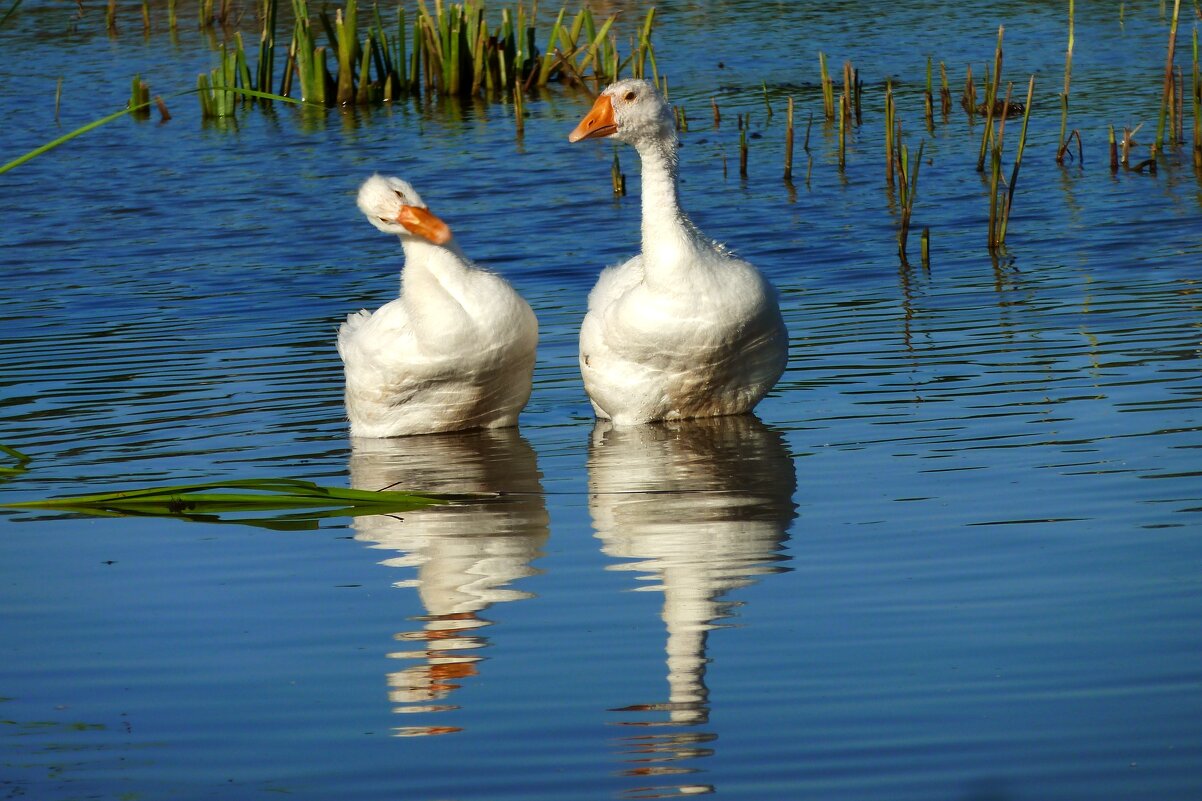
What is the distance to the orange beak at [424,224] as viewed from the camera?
30.8 feet

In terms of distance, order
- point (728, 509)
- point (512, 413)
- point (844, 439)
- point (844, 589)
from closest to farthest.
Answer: point (844, 589) < point (728, 509) < point (844, 439) < point (512, 413)

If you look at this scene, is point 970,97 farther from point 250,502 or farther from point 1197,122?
point 250,502

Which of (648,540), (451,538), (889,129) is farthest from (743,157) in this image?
(648,540)

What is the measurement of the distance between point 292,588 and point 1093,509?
2.92 meters

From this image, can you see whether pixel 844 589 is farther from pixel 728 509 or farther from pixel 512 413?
pixel 512 413

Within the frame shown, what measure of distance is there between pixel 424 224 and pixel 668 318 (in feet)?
4.75

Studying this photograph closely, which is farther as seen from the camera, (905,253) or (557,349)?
(905,253)

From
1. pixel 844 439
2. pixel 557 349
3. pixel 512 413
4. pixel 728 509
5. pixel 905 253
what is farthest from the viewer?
pixel 905 253

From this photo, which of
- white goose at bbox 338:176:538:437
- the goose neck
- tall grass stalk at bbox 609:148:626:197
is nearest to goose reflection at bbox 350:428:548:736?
white goose at bbox 338:176:538:437

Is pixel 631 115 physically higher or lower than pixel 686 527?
higher

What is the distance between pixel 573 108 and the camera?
75.8ft

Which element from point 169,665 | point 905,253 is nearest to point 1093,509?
point 169,665

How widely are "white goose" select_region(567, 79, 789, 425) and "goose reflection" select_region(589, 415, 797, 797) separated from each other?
0.19m

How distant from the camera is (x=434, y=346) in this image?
9.15 meters
